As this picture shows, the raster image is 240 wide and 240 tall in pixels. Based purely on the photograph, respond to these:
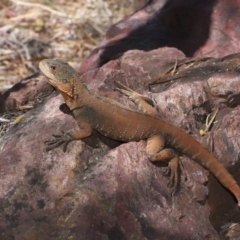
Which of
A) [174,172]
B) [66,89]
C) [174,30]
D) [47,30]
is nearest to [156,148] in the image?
[174,172]

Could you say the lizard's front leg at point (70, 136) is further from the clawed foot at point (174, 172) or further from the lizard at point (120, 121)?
the clawed foot at point (174, 172)

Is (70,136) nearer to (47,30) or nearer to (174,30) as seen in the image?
(174,30)

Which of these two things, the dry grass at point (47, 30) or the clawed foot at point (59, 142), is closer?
the clawed foot at point (59, 142)

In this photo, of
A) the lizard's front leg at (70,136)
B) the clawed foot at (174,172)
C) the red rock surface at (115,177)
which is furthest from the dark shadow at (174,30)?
the clawed foot at (174,172)

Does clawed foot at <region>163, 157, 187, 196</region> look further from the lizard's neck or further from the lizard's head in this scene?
the lizard's head

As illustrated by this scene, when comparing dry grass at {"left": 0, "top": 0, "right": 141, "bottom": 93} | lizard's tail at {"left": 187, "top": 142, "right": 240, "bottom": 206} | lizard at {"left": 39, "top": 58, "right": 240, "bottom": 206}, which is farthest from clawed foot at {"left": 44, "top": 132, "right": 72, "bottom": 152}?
dry grass at {"left": 0, "top": 0, "right": 141, "bottom": 93}

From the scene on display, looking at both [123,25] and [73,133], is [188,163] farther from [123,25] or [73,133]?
[123,25]
